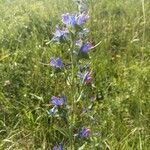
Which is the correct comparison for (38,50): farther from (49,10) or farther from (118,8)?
(118,8)

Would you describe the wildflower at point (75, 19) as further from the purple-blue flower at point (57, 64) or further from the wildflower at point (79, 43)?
the purple-blue flower at point (57, 64)

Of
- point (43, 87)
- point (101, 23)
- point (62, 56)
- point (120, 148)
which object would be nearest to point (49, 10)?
point (101, 23)

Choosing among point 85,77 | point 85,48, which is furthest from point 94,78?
point 85,48

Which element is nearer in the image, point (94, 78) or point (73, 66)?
point (73, 66)

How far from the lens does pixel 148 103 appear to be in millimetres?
3115

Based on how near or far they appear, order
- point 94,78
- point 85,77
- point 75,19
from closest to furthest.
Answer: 1. point 75,19
2. point 85,77
3. point 94,78

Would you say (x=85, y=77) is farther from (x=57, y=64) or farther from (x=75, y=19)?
(x=75, y=19)

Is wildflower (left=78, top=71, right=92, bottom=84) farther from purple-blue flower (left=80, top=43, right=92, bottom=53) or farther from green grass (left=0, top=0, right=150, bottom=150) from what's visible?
green grass (left=0, top=0, right=150, bottom=150)

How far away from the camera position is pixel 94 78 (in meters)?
3.48

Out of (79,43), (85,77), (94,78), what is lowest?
(85,77)

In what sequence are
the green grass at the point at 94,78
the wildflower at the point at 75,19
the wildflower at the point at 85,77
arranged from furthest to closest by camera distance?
the green grass at the point at 94,78
the wildflower at the point at 85,77
the wildflower at the point at 75,19

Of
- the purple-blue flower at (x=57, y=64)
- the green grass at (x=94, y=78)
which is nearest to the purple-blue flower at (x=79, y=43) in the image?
the purple-blue flower at (x=57, y=64)

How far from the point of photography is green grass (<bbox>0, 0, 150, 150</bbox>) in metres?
2.92

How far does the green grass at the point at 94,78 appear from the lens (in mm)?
2916
